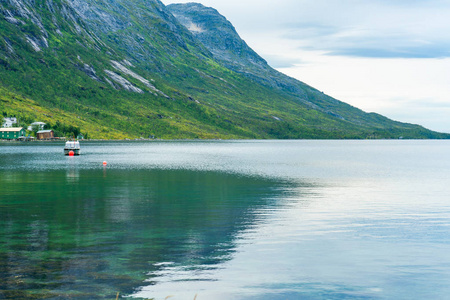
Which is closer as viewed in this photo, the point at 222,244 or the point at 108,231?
the point at 222,244

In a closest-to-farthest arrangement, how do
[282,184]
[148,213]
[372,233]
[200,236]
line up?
[200,236], [372,233], [148,213], [282,184]

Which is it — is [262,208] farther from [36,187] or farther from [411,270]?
[36,187]

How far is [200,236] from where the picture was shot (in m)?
37.8

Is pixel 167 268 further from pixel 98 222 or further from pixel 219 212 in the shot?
pixel 219 212

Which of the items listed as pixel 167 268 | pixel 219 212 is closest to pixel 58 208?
pixel 219 212

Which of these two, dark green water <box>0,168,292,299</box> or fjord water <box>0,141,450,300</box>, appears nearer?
fjord water <box>0,141,450,300</box>

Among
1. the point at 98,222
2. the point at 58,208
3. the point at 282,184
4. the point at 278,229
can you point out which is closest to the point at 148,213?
the point at 98,222

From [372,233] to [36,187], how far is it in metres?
55.3

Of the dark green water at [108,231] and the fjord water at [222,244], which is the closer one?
the fjord water at [222,244]

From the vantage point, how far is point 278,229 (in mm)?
42000

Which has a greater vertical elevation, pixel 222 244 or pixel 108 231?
pixel 108 231

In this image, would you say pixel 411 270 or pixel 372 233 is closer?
pixel 411 270

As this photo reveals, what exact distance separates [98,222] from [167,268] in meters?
18.4

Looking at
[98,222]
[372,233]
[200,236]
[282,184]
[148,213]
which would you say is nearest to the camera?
[200,236]
